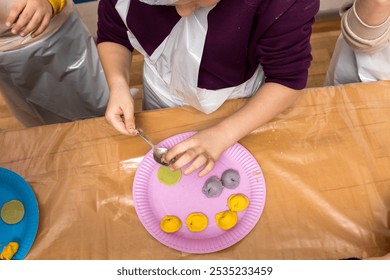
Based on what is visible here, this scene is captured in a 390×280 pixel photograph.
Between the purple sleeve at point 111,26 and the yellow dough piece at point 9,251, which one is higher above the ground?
the purple sleeve at point 111,26

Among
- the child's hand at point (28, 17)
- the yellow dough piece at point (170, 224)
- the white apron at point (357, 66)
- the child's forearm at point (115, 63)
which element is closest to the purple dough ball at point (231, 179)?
the yellow dough piece at point (170, 224)

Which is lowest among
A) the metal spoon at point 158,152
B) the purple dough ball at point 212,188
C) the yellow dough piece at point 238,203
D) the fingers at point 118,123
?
the yellow dough piece at point 238,203

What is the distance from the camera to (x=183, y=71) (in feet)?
2.38

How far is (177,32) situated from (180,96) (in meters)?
0.18

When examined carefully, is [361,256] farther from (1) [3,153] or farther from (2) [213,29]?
(1) [3,153]

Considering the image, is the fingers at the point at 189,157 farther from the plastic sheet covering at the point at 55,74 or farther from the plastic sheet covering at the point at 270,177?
the plastic sheet covering at the point at 55,74

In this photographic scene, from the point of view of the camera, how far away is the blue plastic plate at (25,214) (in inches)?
26.6

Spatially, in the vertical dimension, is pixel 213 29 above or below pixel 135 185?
above

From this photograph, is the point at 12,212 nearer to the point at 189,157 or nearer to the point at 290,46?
the point at 189,157

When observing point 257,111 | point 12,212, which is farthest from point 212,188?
point 12,212

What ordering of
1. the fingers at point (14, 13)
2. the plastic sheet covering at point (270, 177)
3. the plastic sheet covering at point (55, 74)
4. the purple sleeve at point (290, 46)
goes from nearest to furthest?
Answer: the purple sleeve at point (290, 46) → the plastic sheet covering at point (270, 177) → the fingers at point (14, 13) → the plastic sheet covering at point (55, 74)

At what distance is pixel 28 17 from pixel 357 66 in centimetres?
77

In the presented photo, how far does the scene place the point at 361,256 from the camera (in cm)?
65
